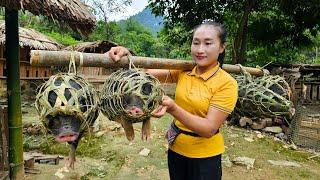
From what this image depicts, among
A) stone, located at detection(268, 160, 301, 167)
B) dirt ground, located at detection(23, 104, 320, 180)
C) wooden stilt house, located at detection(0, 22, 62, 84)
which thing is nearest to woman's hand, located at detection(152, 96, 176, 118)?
dirt ground, located at detection(23, 104, 320, 180)

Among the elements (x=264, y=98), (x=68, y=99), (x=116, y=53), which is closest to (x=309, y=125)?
(x=264, y=98)

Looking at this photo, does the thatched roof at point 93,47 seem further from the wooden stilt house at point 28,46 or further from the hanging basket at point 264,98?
the hanging basket at point 264,98

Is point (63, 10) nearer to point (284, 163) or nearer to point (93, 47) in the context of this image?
point (284, 163)

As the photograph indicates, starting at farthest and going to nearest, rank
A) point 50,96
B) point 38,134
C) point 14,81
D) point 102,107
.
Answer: point 38,134 → point 14,81 → point 102,107 → point 50,96

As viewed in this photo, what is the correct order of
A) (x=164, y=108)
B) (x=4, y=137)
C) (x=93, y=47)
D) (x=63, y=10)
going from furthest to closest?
(x=93, y=47) → (x=4, y=137) → (x=63, y=10) → (x=164, y=108)

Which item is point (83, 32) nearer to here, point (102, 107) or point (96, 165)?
point (96, 165)

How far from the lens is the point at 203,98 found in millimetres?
2146

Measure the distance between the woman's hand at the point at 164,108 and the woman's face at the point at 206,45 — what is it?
455 mm

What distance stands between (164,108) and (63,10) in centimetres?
316

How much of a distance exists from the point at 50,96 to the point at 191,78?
958 mm

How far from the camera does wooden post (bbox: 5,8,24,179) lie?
421 cm

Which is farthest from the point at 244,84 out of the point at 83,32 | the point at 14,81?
the point at 83,32

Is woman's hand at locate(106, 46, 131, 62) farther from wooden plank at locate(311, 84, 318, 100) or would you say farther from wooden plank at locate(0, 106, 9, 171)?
wooden plank at locate(311, 84, 318, 100)

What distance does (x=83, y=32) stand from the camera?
5246 mm
